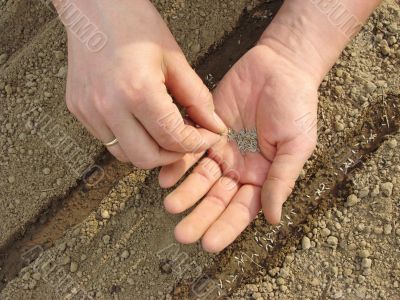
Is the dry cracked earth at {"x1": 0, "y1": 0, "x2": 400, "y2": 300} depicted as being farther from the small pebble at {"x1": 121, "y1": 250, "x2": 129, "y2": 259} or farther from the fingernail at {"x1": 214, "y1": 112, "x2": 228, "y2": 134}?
the fingernail at {"x1": 214, "y1": 112, "x2": 228, "y2": 134}

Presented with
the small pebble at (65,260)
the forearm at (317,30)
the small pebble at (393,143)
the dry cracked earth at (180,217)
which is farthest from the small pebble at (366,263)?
the small pebble at (65,260)

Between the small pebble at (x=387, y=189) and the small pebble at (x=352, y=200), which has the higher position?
the small pebble at (x=352, y=200)

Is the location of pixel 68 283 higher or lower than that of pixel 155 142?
lower

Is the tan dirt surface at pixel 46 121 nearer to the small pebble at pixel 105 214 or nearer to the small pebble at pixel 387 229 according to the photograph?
the small pebble at pixel 105 214

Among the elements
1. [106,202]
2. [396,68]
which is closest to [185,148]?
[106,202]

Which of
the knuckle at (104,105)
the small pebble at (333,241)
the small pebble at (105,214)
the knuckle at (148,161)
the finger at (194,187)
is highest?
the knuckle at (104,105)

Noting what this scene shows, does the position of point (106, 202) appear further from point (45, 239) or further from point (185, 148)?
point (185, 148)

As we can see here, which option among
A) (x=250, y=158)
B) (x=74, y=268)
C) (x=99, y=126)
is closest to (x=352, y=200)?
(x=250, y=158)
